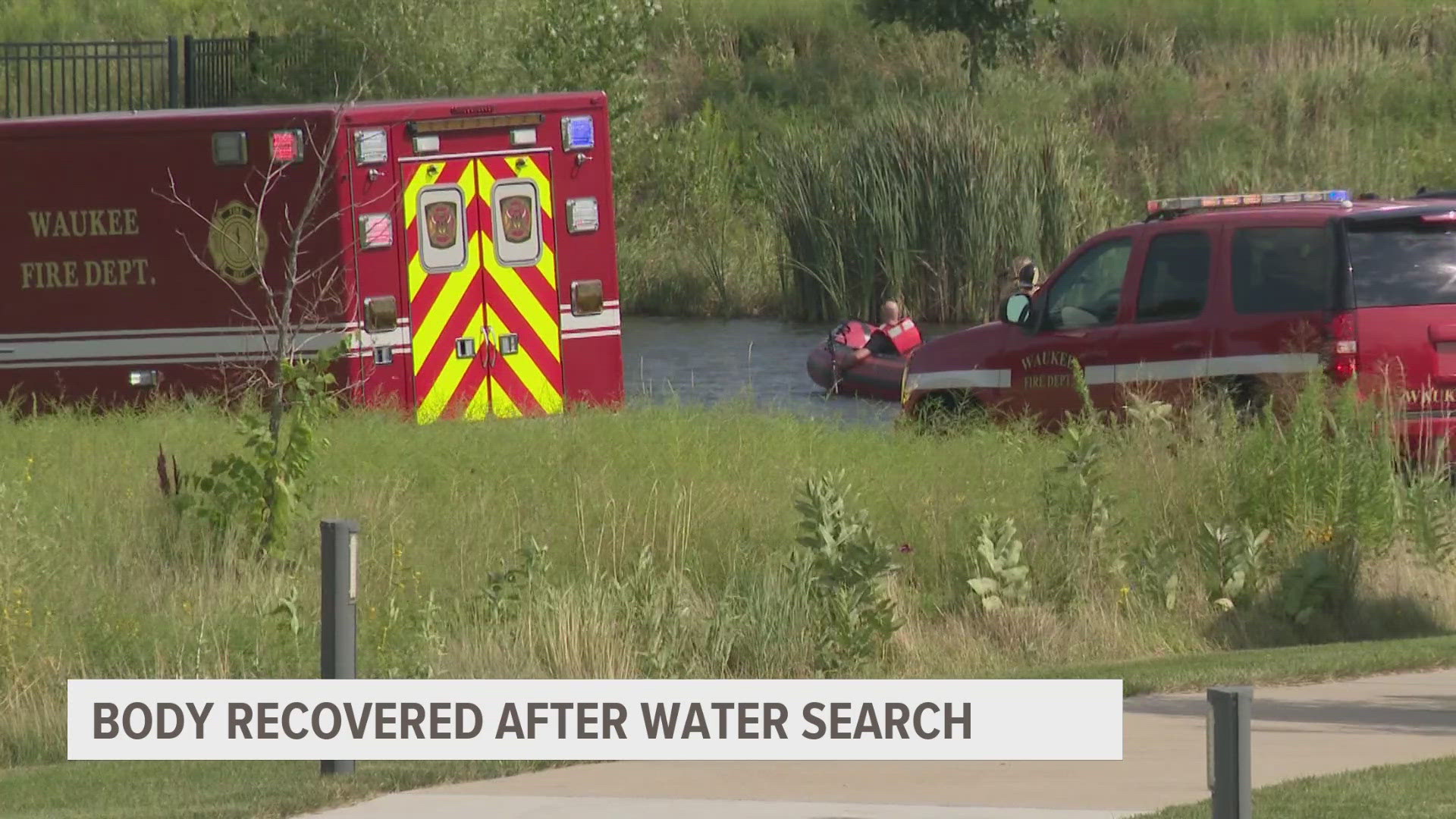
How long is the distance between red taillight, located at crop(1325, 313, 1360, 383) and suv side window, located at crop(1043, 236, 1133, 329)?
5.82 feet

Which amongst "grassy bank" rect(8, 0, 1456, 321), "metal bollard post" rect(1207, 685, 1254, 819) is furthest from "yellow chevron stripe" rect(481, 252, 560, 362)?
"grassy bank" rect(8, 0, 1456, 321)

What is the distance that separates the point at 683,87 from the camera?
45.6m

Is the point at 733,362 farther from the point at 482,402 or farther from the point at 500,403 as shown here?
the point at 482,402

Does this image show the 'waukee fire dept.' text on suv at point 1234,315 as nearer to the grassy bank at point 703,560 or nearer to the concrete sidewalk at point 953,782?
the grassy bank at point 703,560

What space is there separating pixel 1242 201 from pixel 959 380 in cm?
219

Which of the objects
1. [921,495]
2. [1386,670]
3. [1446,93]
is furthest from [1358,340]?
[1446,93]

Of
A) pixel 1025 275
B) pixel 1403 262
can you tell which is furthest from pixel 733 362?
pixel 1403 262

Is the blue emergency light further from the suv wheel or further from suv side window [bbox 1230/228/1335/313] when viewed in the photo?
the suv wheel

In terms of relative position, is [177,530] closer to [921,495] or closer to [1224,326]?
[921,495]

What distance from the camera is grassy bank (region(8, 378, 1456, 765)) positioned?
11578mm

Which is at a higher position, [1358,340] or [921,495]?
[1358,340]

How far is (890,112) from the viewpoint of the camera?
108 feet

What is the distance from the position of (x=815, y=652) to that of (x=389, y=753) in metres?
3.41

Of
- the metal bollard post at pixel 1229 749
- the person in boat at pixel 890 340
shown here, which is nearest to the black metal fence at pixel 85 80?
the person in boat at pixel 890 340
